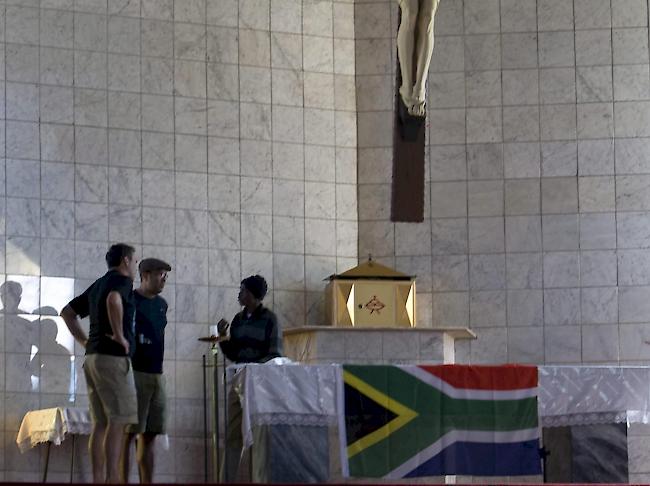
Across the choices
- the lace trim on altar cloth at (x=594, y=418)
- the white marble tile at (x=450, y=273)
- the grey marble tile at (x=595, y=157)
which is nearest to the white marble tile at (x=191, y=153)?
the white marble tile at (x=450, y=273)

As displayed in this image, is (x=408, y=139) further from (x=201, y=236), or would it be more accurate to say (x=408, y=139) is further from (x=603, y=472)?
(x=201, y=236)

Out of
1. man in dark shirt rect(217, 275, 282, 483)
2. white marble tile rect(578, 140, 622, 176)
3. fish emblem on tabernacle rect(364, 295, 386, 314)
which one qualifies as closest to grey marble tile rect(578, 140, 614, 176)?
white marble tile rect(578, 140, 622, 176)

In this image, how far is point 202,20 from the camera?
38.1 feet

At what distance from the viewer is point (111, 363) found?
26.3 feet

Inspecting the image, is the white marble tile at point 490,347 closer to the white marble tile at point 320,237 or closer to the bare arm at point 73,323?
the white marble tile at point 320,237

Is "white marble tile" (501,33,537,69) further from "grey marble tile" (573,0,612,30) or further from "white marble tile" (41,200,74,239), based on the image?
"white marble tile" (41,200,74,239)

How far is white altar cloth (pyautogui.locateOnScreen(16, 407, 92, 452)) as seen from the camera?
1014 cm

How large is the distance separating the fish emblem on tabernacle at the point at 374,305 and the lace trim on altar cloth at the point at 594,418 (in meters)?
2.32

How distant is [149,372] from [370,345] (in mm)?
2777

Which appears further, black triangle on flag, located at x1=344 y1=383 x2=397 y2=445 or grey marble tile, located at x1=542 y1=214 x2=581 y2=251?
grey marble tile, located at x1=542 y1=214 x2=581 y2=251

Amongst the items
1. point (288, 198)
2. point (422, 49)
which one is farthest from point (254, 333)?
point (288, 198)

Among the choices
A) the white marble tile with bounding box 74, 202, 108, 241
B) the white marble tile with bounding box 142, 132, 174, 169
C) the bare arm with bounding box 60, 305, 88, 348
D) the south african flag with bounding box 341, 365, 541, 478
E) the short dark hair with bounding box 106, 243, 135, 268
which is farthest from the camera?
the white marble tile with bounding box 142, 132, 174, 169

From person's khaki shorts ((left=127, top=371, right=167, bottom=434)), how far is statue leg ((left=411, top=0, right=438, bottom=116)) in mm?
2064

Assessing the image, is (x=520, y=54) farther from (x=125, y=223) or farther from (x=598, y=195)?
(x=125, y=223)
